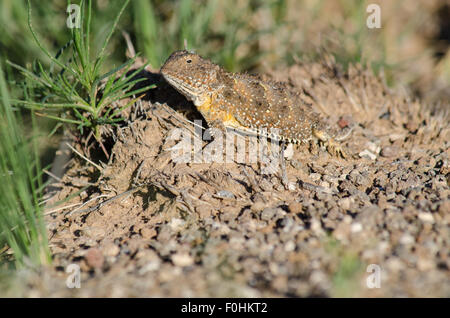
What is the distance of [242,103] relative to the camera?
397 cm

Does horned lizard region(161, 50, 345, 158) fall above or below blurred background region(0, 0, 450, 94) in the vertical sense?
below

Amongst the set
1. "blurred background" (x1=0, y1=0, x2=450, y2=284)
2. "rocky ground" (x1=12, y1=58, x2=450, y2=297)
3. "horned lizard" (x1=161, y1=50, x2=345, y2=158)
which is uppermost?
"blurred background" (x1=0, y1=0, x2=450, y2=284)

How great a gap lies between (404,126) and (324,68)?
3.89 ft

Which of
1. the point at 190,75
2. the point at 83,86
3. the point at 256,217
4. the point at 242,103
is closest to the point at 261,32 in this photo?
the point at 242,103

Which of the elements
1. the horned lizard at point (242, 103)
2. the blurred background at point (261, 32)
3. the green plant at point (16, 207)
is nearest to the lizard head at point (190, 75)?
the horned lizard at point (242, 103)

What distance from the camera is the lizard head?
3.73 m

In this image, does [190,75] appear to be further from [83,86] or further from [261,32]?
[261,32]

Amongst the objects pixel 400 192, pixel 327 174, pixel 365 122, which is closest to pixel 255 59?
pixel 365 122

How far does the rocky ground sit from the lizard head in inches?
11.0

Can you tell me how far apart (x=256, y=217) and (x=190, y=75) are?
148cm

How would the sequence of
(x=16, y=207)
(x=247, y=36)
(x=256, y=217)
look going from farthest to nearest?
(x=247, y=36) < (x=256, y=217) < (x=16, y=207)

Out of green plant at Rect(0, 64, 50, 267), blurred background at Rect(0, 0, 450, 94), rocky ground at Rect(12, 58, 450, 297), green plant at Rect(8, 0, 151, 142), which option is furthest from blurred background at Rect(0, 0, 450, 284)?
green plant at Rect(0, 64, 50, 267)

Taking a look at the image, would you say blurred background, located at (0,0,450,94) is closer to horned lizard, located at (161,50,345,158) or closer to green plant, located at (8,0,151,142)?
green plant, located at (8,0,151,142)

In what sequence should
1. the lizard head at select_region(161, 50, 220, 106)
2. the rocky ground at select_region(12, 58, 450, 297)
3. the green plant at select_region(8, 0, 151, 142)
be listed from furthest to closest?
1. the lizard head at select_region(161, 50, 220, 106)
2. the green plant at select_region(8, 0, 151, 142)
3. the rocky ground at select_region(12, 58, 450, 297)
